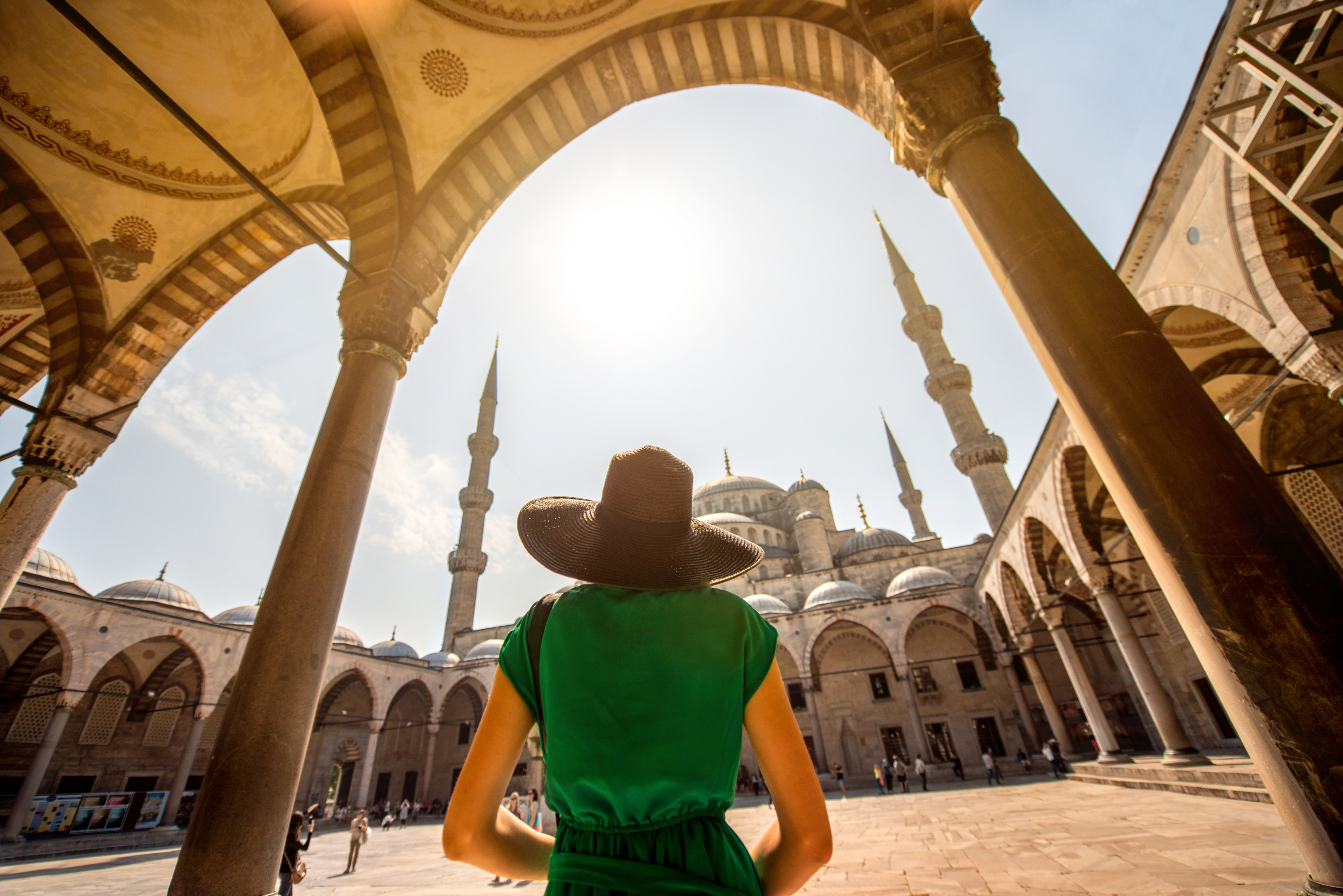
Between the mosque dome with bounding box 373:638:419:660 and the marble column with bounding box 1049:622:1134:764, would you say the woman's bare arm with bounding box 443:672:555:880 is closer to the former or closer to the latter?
the marble column with bounding box 1049:622:1134:764

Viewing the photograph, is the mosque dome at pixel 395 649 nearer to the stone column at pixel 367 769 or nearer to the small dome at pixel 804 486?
the stone column at pixel 367 769

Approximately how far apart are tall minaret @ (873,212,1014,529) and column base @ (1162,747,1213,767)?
8197 millimetres

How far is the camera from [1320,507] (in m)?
8.05

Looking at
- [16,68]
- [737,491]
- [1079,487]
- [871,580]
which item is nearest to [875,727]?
[871,580]

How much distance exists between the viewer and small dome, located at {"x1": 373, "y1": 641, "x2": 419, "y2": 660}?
2345 cm

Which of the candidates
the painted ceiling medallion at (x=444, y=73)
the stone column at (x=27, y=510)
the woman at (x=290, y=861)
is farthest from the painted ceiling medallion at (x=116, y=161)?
the woman at (x=290, y=861)

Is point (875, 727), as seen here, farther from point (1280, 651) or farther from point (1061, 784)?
point (1280, 651)

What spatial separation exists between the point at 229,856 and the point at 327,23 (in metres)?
5.80

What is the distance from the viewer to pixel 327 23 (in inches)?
183

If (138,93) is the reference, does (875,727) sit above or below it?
below

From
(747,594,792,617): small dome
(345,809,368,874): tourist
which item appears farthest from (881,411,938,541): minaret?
(345,809,368,874): tourist

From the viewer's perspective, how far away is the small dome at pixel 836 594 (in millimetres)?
18312

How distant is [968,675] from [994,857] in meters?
14.4

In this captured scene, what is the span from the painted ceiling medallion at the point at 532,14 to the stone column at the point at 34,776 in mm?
14857
